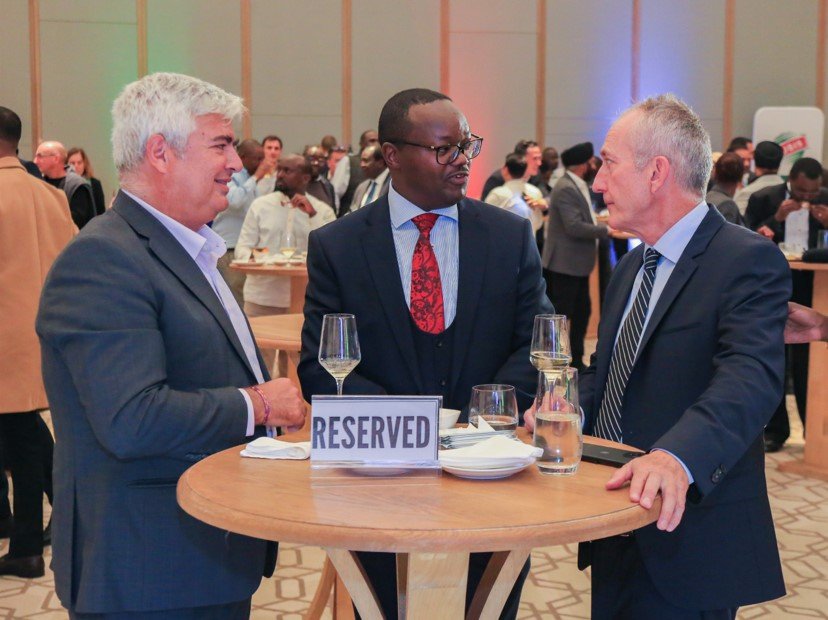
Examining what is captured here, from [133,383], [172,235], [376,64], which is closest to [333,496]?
[133,383]

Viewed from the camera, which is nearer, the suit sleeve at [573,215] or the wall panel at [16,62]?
the suit sleeve at [573,215]

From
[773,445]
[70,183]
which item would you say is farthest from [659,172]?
[70,183]

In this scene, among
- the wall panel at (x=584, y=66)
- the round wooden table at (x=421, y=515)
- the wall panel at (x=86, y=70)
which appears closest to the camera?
the round wooden table at (x=421, y=515)

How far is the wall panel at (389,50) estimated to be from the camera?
12.7 metres

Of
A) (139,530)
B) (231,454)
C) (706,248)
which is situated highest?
(706,248)

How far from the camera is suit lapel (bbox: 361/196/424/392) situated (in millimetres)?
2471

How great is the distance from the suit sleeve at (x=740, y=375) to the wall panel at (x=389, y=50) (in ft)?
36.2

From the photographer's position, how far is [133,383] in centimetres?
181

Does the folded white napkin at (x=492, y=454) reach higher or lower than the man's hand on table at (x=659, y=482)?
higher

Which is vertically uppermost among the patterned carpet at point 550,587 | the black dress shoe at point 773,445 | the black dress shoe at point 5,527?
the black dress shoe at point 5,527

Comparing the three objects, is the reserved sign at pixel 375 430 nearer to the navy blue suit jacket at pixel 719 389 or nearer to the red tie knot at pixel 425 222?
the navy blue suit jacket at pixel 719 389

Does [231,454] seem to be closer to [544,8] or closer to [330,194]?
[330,194]

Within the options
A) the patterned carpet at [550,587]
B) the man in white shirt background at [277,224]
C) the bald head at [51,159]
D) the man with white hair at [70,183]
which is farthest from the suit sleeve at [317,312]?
the bald head at [51,159]

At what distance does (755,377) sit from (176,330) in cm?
109
